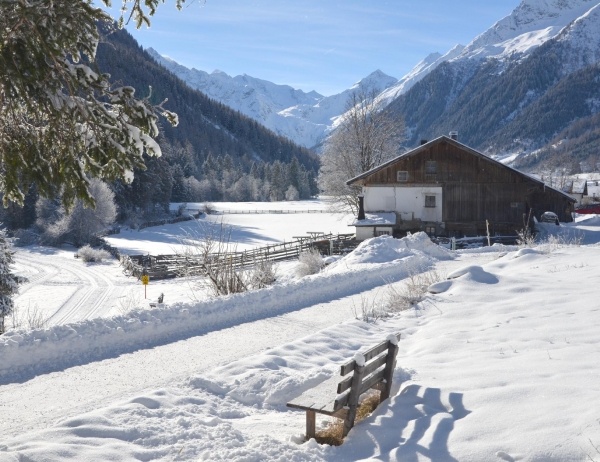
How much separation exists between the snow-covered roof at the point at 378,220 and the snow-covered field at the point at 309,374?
58.9 ft

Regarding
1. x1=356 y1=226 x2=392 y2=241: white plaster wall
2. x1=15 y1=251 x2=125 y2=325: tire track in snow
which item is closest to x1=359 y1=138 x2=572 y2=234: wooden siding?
x1=356 y1=226 x2=392 y2=241: white plaster wall

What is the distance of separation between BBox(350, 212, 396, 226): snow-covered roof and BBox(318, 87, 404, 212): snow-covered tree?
788 centimetres

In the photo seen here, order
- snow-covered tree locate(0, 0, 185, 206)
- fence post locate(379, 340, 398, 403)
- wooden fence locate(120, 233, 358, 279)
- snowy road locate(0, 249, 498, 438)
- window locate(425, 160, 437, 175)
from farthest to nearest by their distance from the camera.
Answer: window locate(425, 160, 437, 175)
wooden fence locate(120, 233, 358, 279)
snowy road locate(0, 249, 498, 438)
fence post locate(379, 340, 398, 403)
snow-covered tree locate(0, 0, 185, 206)

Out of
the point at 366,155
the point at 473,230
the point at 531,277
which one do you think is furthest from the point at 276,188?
the point at 531,277

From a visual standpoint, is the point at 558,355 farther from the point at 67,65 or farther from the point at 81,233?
the point at 81,233

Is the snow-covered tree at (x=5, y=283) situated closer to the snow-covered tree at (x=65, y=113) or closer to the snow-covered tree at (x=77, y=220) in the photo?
the snow-covered tree at (x=65, y=113)

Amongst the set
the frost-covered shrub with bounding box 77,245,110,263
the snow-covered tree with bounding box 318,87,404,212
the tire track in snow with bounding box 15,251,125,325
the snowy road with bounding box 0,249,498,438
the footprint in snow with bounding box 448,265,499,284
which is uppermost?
the snow-covered tree with bounding box 318,87,404,212

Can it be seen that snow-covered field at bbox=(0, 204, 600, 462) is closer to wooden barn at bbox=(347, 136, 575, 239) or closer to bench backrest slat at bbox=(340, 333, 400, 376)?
bench backrest slat at bbox=(340, 333, 400, 376)

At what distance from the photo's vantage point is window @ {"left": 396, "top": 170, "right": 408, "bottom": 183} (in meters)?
36.6

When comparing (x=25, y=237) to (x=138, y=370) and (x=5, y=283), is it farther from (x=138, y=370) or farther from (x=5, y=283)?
(x=138, y=370)

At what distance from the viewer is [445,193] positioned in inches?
1428

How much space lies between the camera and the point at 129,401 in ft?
24.2

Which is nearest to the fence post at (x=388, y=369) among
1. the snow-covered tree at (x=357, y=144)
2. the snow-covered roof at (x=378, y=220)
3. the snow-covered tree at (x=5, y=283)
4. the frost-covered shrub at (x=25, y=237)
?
the snow-covered tree at (x=5, y=283)

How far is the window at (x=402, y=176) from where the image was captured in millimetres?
36594
